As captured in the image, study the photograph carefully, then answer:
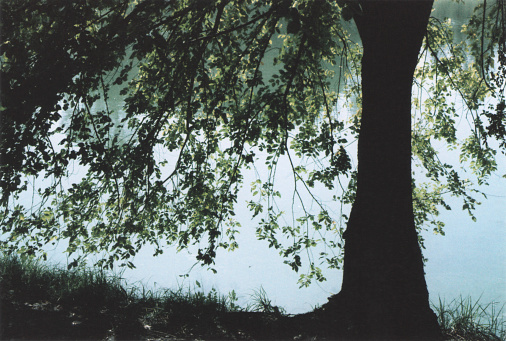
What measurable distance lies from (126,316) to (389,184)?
2.64m

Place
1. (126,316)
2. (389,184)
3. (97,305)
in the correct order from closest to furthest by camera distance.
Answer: (389,184) → (126,316) → (97,305)

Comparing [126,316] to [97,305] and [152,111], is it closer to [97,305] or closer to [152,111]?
[97,305]

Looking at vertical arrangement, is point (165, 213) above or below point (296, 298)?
above

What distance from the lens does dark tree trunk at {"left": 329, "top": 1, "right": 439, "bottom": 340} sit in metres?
3.68

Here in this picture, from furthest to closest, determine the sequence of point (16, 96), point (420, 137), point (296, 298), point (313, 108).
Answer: point (296, 298)
point (420, 137)
point (313, 108)
point (16, 96)

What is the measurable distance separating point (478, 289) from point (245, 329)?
217 inches

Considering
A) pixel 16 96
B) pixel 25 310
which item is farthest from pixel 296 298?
pixel 16 96

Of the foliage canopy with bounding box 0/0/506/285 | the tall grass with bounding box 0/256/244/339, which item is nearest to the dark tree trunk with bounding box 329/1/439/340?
the foliage canopy with bounding box 0/0/506/285

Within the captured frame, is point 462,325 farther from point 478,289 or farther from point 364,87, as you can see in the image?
point 478,289

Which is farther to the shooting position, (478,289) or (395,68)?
(478,289)

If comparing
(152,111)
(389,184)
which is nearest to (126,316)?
(152,111)

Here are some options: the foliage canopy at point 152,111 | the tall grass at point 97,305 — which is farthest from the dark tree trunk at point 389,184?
the tall grass at point 97,305

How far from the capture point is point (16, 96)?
3.62 m

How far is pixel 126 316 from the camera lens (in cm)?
444
